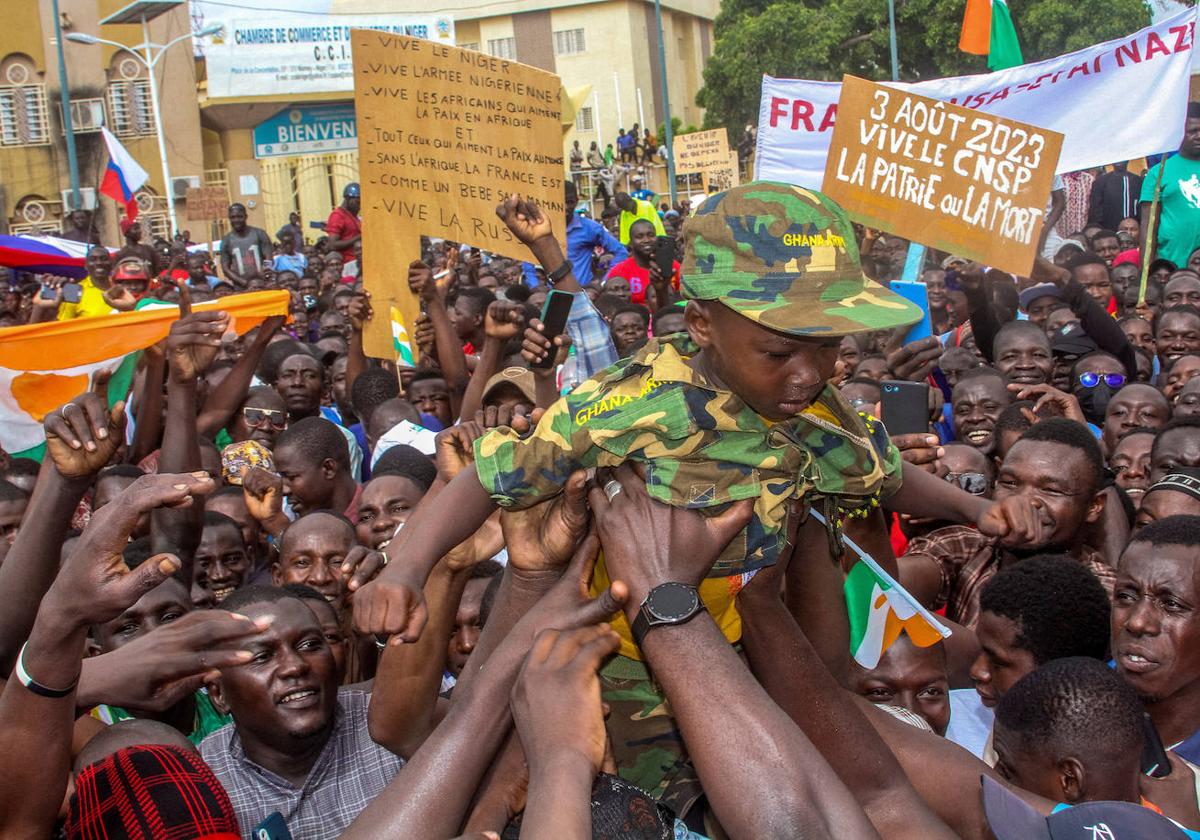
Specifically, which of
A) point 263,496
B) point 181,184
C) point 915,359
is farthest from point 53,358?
point 181,184

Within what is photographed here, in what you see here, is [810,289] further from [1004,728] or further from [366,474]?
[366,474]

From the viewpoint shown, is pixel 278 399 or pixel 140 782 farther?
pixel 278 399

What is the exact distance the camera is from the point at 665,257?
10477 mm

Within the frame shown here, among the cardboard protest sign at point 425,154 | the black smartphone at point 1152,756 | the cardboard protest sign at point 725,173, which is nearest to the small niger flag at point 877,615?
the black smartphone at point 1152,756

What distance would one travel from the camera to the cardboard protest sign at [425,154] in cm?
653

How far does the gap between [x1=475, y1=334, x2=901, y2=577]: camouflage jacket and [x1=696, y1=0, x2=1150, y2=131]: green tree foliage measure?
30.6 meters

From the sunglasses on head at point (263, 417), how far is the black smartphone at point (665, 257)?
4328mm

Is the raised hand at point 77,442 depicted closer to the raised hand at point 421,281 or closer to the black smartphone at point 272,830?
the black smartphone at point 272,830

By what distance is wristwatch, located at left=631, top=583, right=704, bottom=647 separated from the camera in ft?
7.59

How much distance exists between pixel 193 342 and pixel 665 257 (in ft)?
18.6

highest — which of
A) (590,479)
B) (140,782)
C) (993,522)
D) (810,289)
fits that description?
(810,289)

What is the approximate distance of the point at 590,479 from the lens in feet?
8.76

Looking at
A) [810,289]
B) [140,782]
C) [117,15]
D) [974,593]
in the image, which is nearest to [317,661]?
[140,782]

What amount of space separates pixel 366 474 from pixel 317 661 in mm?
3441
